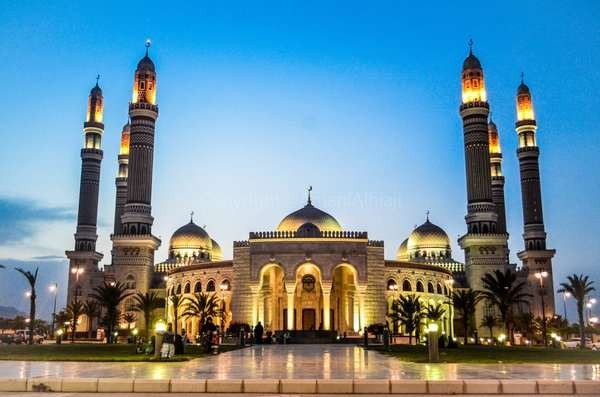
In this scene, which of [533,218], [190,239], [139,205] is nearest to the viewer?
[139,205]

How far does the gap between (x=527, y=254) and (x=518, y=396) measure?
5197 cm

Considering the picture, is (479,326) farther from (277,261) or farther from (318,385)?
(318,385)

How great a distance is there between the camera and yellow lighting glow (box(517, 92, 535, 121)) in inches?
2518

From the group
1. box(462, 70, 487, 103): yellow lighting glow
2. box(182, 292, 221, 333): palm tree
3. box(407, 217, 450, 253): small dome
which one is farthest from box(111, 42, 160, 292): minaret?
box(462, 70, 487, 103): yellow lighting glow

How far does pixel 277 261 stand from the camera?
48.2 m

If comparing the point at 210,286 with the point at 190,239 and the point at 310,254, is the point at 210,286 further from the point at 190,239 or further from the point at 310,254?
the point at 190,239

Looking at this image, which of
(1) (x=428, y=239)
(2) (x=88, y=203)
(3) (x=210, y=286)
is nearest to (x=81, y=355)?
(3) (x=210, y=286)

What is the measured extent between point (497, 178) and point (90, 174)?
4323 centimetres

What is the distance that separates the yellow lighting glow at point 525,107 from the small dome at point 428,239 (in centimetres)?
1491

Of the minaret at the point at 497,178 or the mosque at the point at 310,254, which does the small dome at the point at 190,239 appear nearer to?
the mosque at the point at 310,254

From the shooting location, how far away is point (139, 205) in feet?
191

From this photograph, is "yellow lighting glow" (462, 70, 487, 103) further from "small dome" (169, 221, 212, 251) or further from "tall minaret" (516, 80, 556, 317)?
"small dome" (169, 221, 212, 251)

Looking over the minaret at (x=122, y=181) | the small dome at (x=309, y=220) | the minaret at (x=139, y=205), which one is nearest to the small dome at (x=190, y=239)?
the minaret at (x=122, y=181)

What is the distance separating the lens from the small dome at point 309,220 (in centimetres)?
5666
